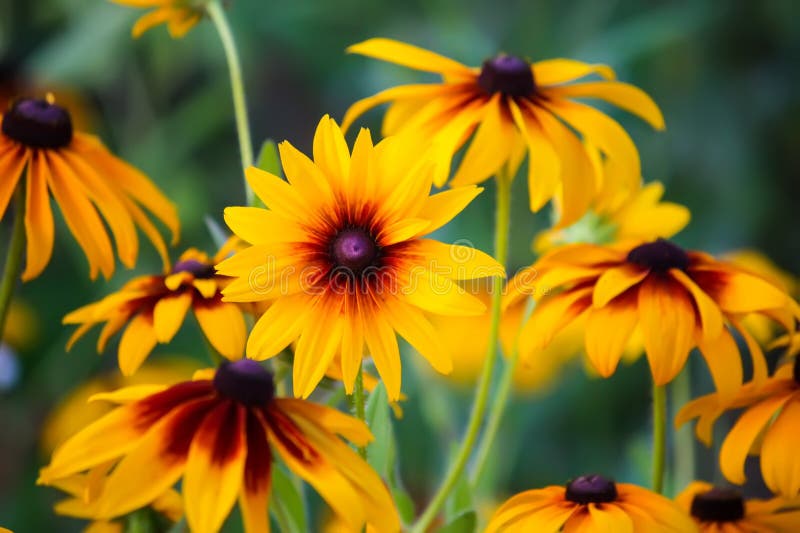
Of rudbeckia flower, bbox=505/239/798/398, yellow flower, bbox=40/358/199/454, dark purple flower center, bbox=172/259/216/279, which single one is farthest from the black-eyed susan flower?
yellow flower, bbox=40/358/199/454

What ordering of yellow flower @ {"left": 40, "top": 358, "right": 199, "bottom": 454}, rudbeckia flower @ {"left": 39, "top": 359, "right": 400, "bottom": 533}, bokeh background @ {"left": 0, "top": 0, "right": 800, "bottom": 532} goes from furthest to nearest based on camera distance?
bokeh background @ {"left": 0, "top": 0, "right": 800, "bottom": 532}, yellow flower @ {"left": 40, "top": 358, "right": 199, "bottom": 454}, rudbeckia flower @ {"left": 39, "top": 359, "right": 400, "bottom": 533}

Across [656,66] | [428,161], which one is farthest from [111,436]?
[656,66]

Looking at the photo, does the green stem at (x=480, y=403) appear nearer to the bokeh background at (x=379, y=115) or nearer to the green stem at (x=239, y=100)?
the green stem at (x=239, y=100)

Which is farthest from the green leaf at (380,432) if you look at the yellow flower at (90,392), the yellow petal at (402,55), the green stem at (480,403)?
the yellow flower at (90,392)

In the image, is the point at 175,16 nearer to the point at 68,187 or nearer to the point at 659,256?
the point at 68,187

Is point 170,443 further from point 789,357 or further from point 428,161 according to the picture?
point 789,357

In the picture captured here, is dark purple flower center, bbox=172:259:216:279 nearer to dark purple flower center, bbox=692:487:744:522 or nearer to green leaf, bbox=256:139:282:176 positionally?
green leaf, bbox=256:139:282:176
